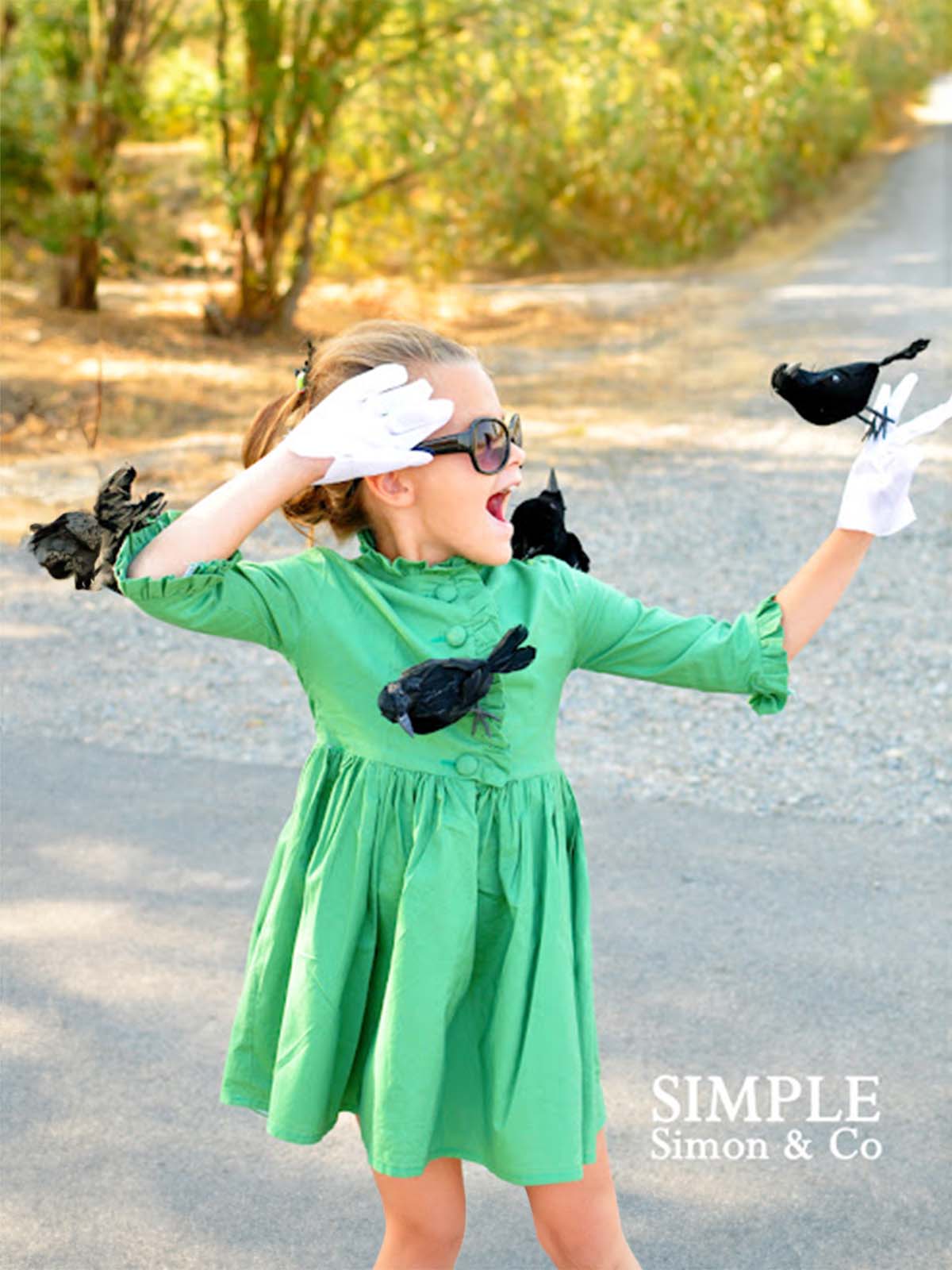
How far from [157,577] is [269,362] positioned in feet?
30.8

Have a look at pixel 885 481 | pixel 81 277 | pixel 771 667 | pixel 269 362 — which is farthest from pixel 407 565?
pixel 81 277

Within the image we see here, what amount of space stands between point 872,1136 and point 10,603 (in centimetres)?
411

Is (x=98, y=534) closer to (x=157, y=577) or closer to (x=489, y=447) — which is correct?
(x=157, y=577)

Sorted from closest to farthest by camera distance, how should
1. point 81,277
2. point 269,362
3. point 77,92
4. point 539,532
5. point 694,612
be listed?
point 539,532
point 694,612
point 77,92
point 269,362
point 81,277

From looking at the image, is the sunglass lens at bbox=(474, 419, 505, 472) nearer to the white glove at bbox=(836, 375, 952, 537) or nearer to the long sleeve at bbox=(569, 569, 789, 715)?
the long sleeve at bbox=(569, 569, 789, 715)

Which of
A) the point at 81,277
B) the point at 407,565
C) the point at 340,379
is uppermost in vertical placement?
the point at 340,379

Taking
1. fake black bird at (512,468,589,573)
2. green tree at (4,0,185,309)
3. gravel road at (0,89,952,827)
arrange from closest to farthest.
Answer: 1. fake black bird at (512,468,589,573)
2. gravel road at (0,89,952,827)
3. green tree at (4,0,185,309)

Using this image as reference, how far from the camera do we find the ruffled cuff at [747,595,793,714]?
6.82ft

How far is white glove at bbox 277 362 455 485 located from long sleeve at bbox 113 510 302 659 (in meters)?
A: 0.16

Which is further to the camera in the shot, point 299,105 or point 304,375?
point 299,105

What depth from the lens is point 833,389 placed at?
2.06 m

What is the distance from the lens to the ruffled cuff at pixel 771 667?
2.08 meters

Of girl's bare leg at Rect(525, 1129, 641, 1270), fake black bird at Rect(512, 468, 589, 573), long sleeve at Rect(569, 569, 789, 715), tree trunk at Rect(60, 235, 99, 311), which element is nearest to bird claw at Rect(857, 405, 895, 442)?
long sleeve at Rect(569, 569, 789, 715)

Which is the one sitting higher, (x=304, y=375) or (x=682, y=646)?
(x=304, y=375)
